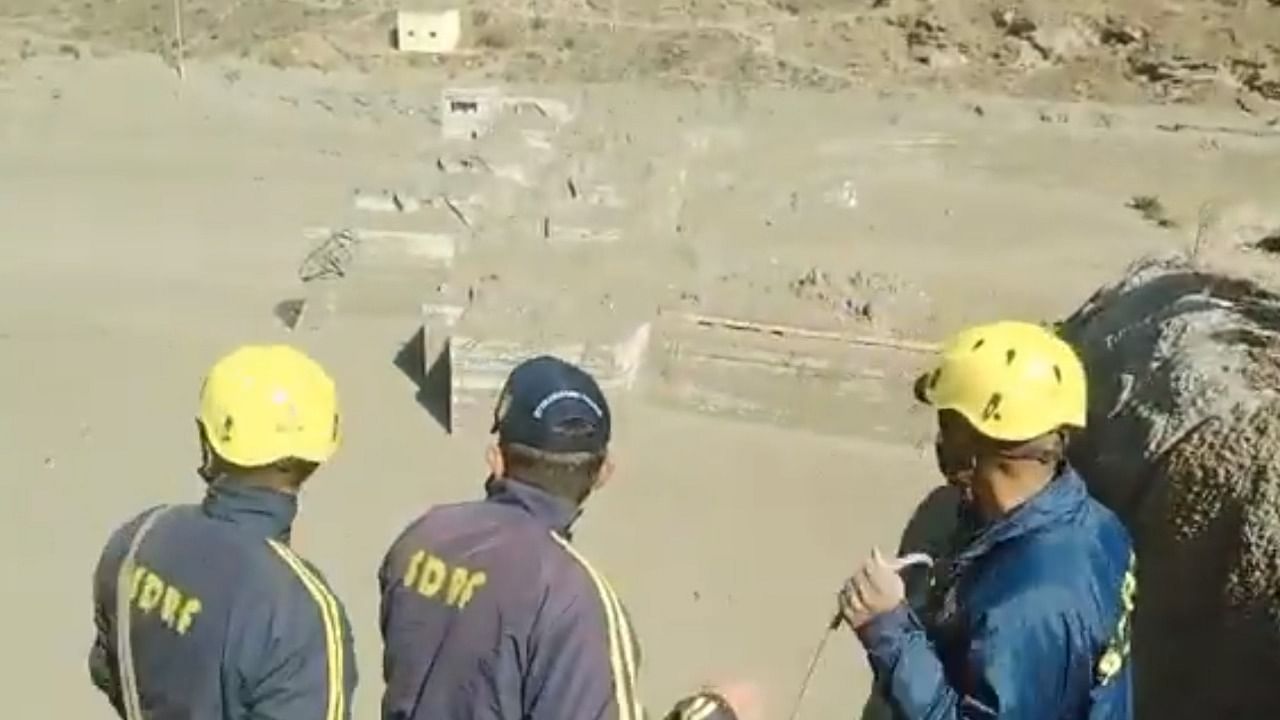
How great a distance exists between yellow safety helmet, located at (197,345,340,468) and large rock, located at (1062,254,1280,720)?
2.59 meters

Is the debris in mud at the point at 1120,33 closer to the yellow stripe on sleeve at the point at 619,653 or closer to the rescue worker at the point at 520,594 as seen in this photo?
the rescue worker at the point at 520,594

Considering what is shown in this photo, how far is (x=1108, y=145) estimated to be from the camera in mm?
15508

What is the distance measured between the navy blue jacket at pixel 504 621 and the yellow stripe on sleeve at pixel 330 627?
0.35 feet

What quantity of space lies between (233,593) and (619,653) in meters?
0.66

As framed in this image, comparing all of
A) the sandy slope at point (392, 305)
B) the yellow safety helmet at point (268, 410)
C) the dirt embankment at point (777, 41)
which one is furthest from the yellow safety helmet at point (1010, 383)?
the dirt embankment at point (777, 41)

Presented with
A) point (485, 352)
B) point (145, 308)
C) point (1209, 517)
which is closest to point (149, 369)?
point (145, 308)

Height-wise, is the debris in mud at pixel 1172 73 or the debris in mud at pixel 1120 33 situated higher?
the debris in mud at pixel 1120 33

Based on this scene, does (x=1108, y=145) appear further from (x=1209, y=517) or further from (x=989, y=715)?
(x=989, y=715)

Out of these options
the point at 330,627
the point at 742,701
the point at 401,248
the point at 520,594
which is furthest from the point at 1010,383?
Result: the point at 401,248

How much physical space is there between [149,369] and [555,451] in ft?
21.6

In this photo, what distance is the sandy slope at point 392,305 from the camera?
23.2 feet

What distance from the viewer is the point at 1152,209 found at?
44.2ft

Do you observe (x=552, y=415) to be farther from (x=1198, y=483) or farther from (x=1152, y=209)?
(x=1152, y=209)

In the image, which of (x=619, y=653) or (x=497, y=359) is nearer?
(x=619, y=653)
